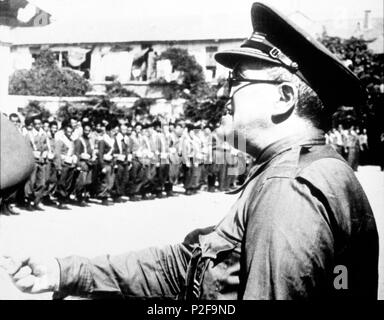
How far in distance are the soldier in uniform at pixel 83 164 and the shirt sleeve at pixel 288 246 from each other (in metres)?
8.00

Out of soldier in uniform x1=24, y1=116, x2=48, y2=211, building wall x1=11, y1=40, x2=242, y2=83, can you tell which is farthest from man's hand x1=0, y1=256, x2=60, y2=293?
building wall x1=11, y1=40, x2=242, y2=83

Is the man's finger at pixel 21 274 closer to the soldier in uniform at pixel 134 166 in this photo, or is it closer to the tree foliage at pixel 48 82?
the soldier in uniform at pixel 134 166

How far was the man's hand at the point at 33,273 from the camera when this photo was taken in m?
1.41

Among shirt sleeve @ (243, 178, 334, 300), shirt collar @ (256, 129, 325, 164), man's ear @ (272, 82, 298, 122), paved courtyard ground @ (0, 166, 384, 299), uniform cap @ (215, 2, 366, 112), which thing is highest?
uniform cap @ (215, 2, 366, 112)

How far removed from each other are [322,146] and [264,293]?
52 cm

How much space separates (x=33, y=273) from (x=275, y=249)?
75 cm

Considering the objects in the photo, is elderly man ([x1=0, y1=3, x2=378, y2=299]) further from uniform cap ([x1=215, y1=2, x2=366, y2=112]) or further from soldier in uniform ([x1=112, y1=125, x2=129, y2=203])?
soldier in uniform ([x1=112, y1=125, x2=129, y2=203])

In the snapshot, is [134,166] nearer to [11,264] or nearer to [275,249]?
[11,264]

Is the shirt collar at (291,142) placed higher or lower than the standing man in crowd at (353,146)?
lower

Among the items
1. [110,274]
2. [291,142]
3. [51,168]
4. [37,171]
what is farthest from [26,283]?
[51,168]

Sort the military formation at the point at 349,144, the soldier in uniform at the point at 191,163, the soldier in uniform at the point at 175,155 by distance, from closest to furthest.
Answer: the soldier in uniform at the point at 175,155 < the soldier in uniform at the point at 191,163 < the military formation at the point at 349,144

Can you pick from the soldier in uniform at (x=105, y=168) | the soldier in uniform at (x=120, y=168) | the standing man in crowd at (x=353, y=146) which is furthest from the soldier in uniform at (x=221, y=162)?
the standing man in crowd at (x=353, y=146)

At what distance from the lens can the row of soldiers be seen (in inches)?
339
